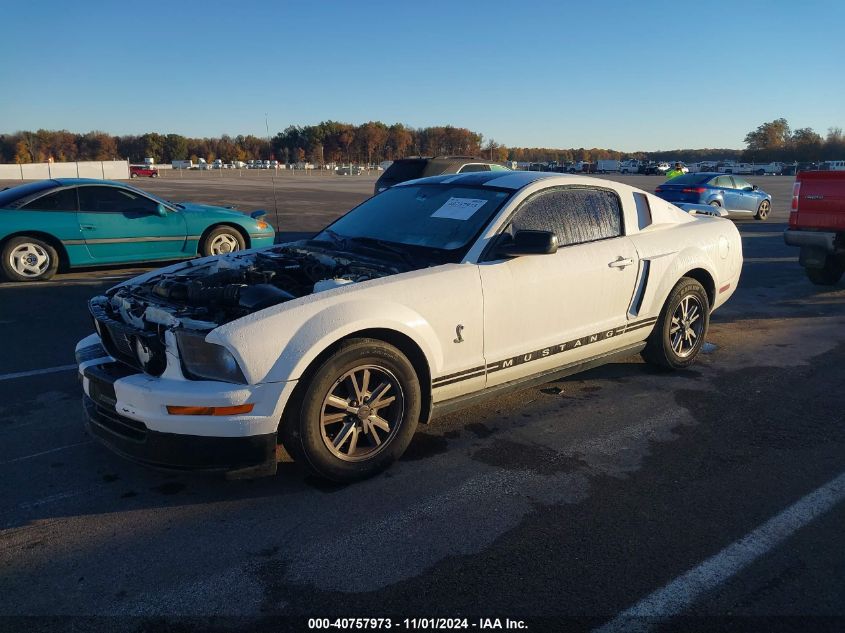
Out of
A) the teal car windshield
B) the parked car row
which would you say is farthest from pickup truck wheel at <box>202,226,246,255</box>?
the parked car row

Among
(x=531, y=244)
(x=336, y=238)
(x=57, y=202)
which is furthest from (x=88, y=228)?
(x=531, y=244)

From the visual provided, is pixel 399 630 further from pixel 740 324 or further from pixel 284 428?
pixel 740 324

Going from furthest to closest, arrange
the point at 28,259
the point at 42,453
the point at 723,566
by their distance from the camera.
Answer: the point at 28,259, the point at 42,453, the point at 723,566

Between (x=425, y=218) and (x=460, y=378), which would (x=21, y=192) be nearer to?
(x=425, y=218)

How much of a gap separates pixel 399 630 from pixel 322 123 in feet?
426

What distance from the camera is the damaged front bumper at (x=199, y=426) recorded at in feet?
10.7

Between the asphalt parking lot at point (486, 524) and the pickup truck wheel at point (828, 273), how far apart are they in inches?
203

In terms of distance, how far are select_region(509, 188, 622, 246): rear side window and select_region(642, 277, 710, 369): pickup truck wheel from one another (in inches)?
33.5

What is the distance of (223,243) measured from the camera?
10.6 metres

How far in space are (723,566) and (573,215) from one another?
2.66m

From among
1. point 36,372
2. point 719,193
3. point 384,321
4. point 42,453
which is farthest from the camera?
point 719,193

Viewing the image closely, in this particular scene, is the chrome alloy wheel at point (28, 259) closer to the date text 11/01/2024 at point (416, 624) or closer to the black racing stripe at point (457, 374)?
the black racing stripe at point (457, 374)

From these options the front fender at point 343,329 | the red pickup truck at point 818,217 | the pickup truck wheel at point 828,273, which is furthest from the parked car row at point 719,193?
the front fender at point 343,329

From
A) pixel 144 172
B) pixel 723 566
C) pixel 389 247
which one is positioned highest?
pixel 144 172
